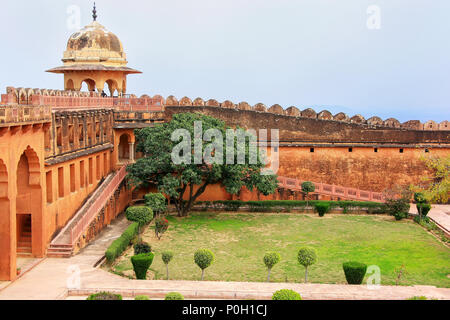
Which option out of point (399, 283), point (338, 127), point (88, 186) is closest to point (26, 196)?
point (88, 186)

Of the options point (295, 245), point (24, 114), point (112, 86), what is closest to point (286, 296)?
point (295, 245)

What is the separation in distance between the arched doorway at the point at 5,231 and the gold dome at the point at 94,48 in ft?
52.8

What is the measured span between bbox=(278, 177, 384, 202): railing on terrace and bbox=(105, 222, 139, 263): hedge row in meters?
10.2

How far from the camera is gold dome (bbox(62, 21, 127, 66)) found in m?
30.7

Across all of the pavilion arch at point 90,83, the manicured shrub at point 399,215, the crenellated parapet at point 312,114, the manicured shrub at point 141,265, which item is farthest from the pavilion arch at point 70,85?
the manicured shrub at point 399,215

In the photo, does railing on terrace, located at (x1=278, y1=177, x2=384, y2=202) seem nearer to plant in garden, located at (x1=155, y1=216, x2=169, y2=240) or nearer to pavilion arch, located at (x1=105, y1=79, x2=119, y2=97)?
plant in garden, located at (x1=155, y1=216, x2=169, y2=240)

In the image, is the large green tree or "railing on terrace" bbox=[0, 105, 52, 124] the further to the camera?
the large green tree

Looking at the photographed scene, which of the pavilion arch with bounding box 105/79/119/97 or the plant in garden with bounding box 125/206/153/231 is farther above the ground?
the pavilion arch with bounding box 105/79/119/97

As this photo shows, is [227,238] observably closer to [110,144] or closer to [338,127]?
[110,144]

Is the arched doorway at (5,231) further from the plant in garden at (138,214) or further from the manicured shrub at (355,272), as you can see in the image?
the manicured shrub at (355,272)

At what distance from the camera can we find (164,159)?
24.9 m

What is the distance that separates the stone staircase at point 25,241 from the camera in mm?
18719

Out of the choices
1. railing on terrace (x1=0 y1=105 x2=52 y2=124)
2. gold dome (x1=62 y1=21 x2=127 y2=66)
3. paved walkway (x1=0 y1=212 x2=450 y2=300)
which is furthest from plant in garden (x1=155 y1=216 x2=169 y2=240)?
gold dome (x1=62 y1=21 x2=127 y2=66)

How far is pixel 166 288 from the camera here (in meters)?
14.8
